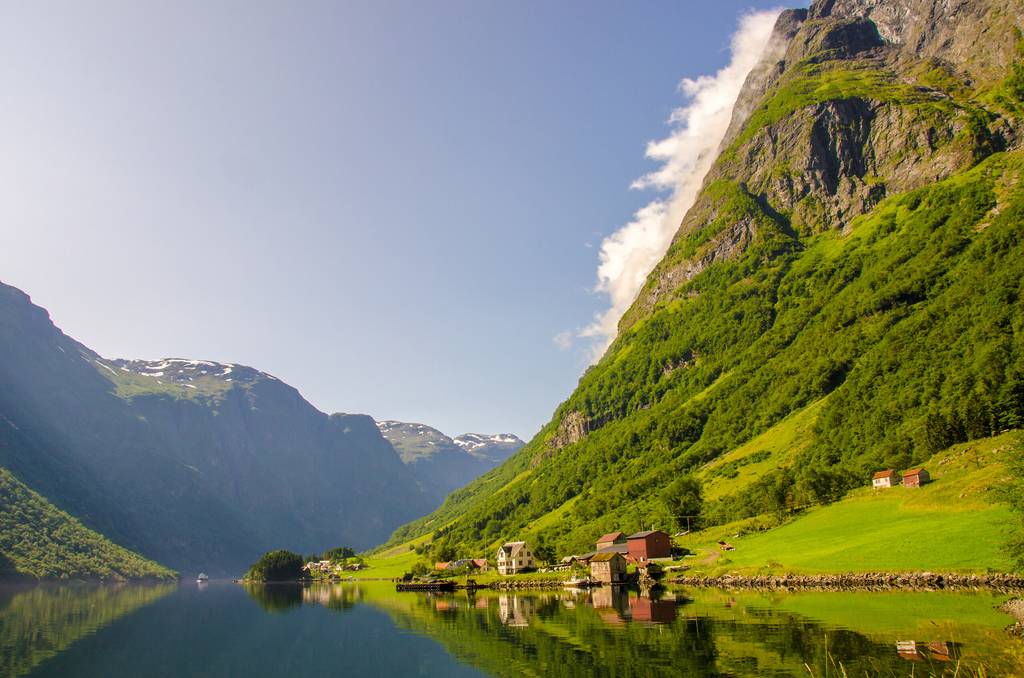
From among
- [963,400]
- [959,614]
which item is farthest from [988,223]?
[959,614]

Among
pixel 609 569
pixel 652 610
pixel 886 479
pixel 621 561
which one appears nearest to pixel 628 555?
pixel 621 561

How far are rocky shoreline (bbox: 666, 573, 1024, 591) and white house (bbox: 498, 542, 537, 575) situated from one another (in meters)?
83.3

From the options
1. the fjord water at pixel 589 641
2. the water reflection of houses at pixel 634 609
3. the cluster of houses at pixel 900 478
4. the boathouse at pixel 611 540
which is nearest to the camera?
the fjord water at pixel 589 641

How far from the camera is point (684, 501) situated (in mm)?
145750

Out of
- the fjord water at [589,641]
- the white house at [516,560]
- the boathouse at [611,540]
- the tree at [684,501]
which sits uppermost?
the tree at [684,501]

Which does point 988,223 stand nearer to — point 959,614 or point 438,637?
point 959,614

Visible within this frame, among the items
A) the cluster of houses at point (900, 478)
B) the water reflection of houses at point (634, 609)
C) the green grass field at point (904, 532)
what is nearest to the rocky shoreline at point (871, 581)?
the green grass field at point (904, 532)

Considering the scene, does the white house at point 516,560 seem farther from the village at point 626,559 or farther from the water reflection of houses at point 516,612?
the water reflection of houses at point 516,612

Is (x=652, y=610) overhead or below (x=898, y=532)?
below

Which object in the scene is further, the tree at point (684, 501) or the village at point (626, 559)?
the tree at point (684, 501)

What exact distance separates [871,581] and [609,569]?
199 ft

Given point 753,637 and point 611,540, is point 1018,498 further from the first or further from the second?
point 611,540

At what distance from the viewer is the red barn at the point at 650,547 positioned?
129575mm

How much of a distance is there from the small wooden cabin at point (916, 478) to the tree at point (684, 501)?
4990 cm
